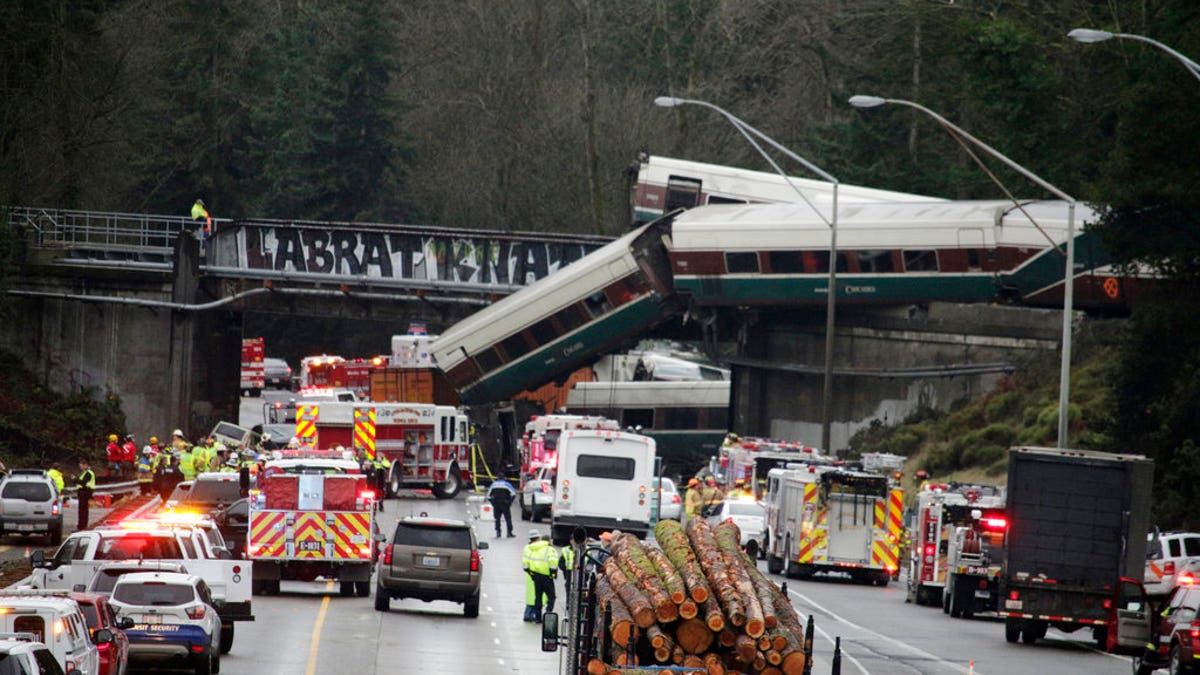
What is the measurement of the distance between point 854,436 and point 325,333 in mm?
42631

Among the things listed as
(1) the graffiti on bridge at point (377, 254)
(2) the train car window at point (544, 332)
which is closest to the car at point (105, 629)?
(2) the train car window at point (544, 332)

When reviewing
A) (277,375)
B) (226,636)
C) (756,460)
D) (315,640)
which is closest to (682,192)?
(756,460)

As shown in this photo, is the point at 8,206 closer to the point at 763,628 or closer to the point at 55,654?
the point at 55,654

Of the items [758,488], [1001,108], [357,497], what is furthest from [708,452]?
→ [357,497]

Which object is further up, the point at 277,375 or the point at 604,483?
the point at 277,375

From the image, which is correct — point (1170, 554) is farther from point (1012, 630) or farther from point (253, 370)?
point (253, 370)

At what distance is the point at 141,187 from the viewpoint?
94.8m

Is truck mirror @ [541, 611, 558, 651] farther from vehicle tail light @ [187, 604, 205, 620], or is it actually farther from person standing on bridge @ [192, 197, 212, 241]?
person standing on bridge @ [192, 197, 212, 241]

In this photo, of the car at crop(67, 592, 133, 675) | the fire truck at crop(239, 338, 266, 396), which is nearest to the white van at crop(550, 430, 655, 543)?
the car at crop(67, 592, 133, 675)

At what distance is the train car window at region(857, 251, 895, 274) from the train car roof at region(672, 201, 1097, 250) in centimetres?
25

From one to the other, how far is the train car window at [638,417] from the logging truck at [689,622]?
187 feet

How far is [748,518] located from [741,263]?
→ 50.1 ft

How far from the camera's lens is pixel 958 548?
34625 millimetres

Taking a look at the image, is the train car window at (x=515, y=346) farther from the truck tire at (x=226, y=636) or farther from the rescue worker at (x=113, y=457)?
the truck tire at (x=226, y=636)
